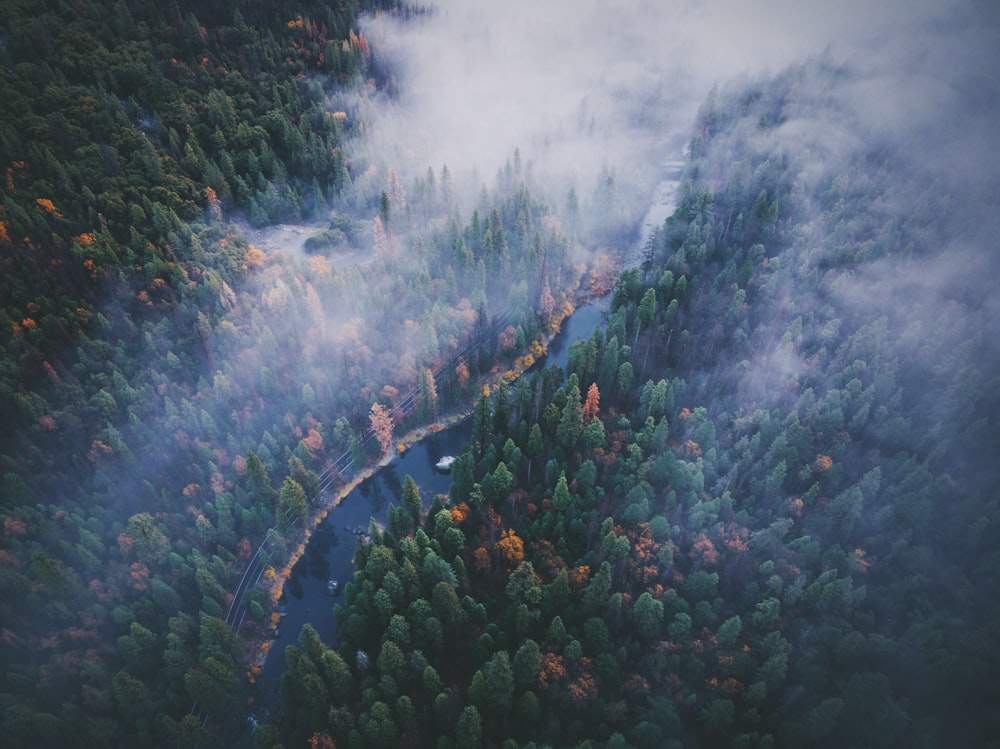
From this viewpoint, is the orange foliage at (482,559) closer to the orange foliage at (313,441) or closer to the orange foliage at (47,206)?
the orange foliage at (313,441)

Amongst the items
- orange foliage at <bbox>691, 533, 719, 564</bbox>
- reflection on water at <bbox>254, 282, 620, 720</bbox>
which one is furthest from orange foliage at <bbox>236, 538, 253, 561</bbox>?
orange foliage at <bbox>691, 533, 719, 564</bbox>

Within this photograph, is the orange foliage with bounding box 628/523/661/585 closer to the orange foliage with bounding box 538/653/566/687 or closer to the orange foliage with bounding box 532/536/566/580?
the orange foliage with bounding box 532/536/566/580

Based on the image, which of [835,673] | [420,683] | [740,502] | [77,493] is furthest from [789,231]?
[77,493]

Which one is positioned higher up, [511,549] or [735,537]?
[511,549]

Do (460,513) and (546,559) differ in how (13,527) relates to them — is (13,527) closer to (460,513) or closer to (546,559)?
(460,513)

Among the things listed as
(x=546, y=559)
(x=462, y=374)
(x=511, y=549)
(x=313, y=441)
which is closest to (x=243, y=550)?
(x=313, y=441)

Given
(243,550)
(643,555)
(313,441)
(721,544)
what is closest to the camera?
(643,555)
